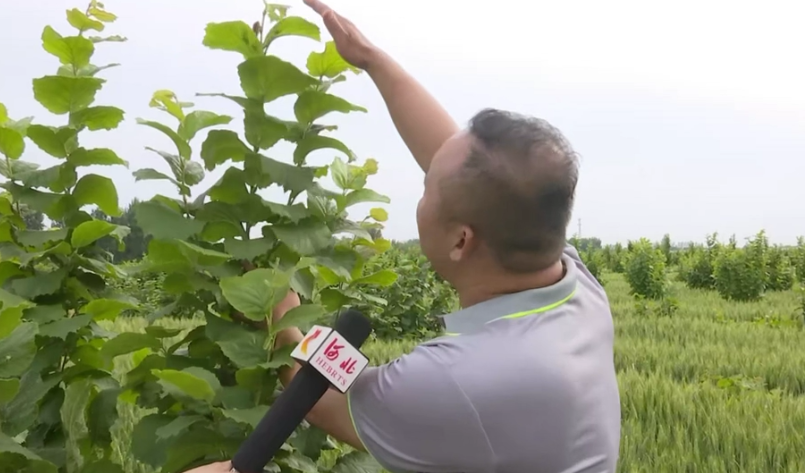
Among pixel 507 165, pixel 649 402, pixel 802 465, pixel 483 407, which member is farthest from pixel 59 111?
pixel 649 402

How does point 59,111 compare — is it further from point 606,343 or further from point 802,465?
point 802,465

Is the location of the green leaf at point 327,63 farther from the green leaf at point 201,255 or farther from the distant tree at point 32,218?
the distant tree at point 32,218

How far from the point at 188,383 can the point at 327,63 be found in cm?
68

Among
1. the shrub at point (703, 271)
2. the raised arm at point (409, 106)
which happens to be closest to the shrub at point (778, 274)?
the shrub at point (703, 271)

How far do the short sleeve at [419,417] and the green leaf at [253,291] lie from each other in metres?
0.21

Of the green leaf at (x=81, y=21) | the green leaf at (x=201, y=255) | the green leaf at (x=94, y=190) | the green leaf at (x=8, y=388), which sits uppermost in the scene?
the green leaf at (x=81, y=21)

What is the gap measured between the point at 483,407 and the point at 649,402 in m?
3.31

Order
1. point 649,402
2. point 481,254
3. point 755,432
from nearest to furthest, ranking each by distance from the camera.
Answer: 1. point 481,254
2. point 755,432
3. point 649,402

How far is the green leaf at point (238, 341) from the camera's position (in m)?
1.25

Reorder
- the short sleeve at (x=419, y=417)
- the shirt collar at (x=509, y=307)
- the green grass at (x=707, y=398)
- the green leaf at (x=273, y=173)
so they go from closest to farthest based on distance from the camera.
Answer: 1. the short sleeve at (x=419, y=417)
2. the shirt collar at (x=509, y=307)
3. the green leaf at (x=273, y=173)
4. the green grass at (x=707, y=398)

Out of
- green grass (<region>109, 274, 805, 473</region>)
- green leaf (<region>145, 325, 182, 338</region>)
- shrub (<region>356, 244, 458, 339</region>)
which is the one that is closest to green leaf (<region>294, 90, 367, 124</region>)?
green leaf (<region>145, 325, 182, 338</region>)

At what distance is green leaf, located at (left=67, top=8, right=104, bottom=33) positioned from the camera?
1.63 metres

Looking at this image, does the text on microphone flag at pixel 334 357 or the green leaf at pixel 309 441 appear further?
the green leaf at pixel 309 441

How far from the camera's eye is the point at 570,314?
46.2 inches
